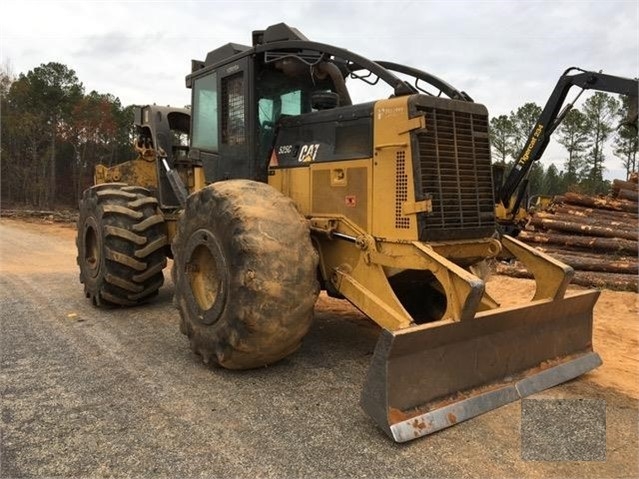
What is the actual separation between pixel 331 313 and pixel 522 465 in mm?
3930

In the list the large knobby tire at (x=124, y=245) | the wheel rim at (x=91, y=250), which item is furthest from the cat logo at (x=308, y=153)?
the wheel rim at (x=91, y=250)

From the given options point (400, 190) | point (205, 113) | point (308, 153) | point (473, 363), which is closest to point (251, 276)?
point (400, 190)

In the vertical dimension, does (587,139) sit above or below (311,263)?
above

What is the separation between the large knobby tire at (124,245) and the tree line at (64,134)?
31.0 metres

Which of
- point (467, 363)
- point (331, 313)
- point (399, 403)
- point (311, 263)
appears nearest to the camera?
point (399, 403)

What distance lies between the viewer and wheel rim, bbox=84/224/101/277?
7.00 m

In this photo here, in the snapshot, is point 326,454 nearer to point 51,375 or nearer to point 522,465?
point 522,465

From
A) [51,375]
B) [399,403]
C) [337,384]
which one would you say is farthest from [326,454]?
[51,375]

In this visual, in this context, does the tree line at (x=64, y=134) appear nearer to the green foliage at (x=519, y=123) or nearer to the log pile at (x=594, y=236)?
the green foliage at (x=519, y=123)

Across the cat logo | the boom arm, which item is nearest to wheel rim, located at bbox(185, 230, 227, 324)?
the cat logo

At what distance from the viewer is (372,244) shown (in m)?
4.56

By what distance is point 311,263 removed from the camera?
14.4ft

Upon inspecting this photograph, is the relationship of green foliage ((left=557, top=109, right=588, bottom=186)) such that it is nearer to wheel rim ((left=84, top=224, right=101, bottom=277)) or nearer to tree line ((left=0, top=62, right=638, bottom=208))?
tree line ((left=0, top=62, right=638, bottom=208))

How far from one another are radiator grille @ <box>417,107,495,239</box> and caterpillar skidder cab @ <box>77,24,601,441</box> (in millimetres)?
14
